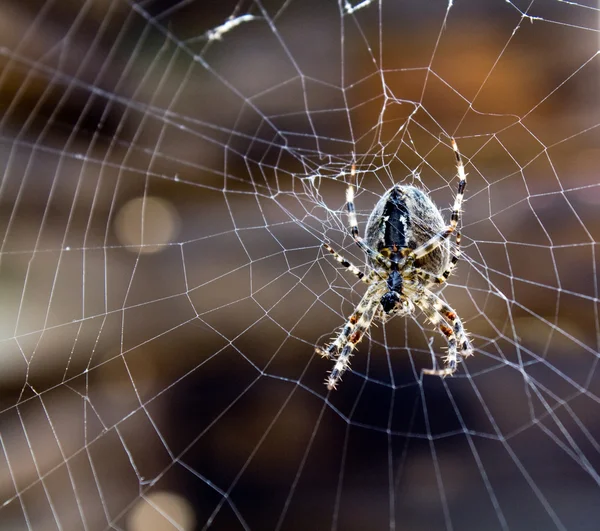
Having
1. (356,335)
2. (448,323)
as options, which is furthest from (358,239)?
(448,323)

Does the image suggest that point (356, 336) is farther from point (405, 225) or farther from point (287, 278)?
point (287, 278)

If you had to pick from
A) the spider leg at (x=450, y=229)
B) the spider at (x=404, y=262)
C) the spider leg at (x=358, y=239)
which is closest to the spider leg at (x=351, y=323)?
the spider at (x=404, y=262)

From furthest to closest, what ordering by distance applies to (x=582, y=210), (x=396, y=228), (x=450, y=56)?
1. (x=582, y=210)
2. (x=450, y=56)
3. (x=396, y=228)

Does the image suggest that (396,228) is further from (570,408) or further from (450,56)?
(570,408)

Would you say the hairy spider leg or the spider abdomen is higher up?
the spider abdomen

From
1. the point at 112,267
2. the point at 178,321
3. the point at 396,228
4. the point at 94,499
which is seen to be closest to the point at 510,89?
the point at 396,228

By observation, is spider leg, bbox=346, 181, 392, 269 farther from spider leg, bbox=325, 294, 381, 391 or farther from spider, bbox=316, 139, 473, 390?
spider leg, bbox=325, 294, 381, 391

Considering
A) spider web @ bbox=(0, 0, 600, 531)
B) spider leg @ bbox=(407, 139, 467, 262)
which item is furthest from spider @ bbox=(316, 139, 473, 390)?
spider web @ bbox=(0, 0, 600, 531)
